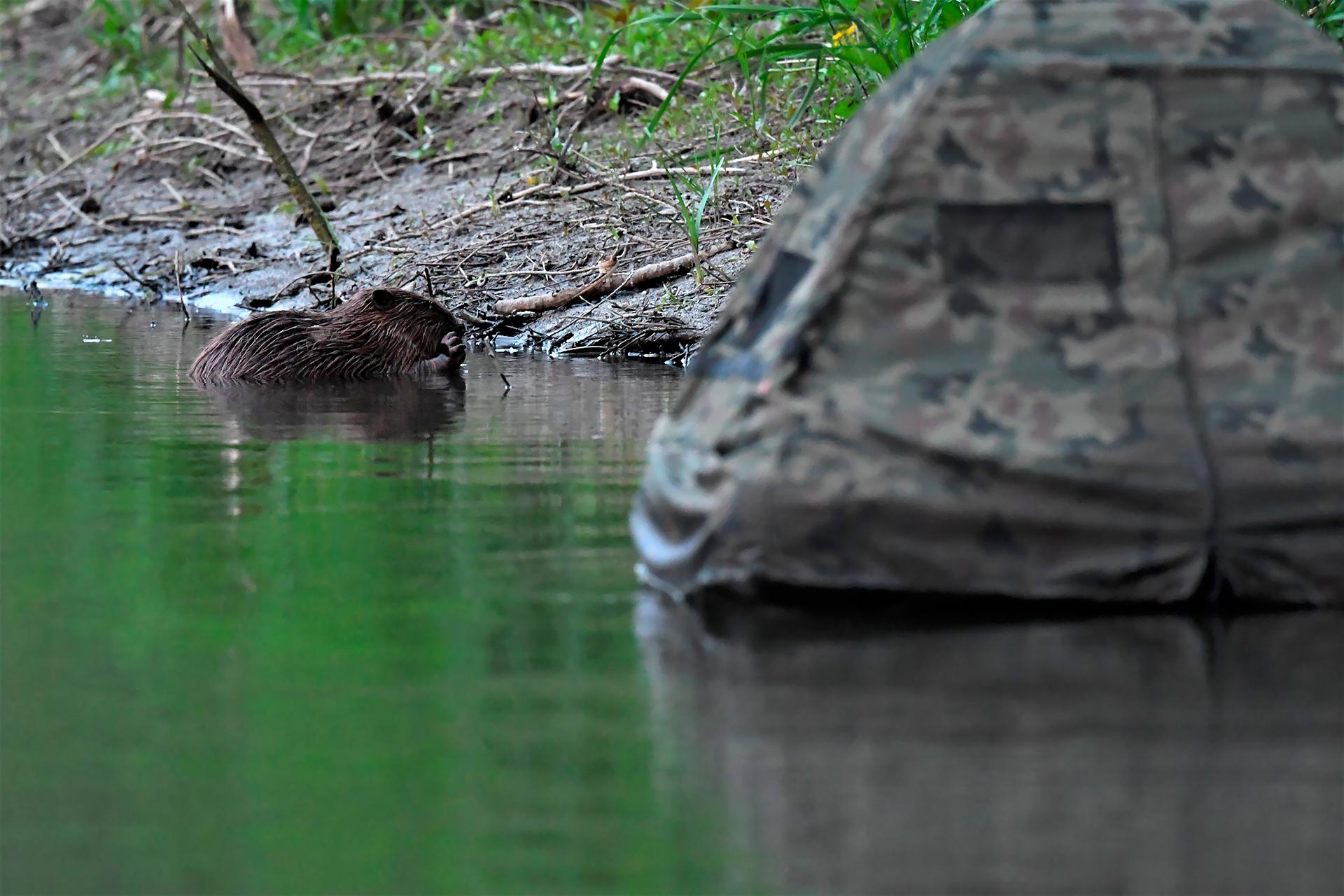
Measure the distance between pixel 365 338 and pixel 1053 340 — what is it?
5.50 meters

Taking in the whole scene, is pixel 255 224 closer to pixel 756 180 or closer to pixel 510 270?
pixel 510 270

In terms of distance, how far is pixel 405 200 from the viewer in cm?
1268

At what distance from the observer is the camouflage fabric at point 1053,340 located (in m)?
4.24

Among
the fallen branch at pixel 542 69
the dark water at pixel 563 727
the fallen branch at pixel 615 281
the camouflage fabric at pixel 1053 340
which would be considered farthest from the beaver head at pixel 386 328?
the camouflage fabric at pixel 1053 340

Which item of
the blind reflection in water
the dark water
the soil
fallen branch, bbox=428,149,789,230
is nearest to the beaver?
the soil

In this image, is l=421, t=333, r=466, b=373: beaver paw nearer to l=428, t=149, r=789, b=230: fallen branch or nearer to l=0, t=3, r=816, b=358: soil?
l=0, t=3, r=816, b=358: soil

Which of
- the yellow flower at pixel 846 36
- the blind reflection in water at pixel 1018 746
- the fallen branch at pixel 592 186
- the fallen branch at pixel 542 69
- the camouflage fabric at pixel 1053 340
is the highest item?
the fallen branch at pixel 542 69

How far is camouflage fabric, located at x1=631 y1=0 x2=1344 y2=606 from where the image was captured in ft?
13.9

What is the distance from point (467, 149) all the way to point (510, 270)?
7.57 feet

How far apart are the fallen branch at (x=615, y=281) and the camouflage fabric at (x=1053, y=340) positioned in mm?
5171

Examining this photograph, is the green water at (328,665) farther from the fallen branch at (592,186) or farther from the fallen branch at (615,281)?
the fallen branch at (592,186)

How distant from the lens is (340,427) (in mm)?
7355

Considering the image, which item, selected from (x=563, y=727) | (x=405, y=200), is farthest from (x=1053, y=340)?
(x=405, y=200)

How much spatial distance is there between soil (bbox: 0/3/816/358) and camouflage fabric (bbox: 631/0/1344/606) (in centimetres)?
492
